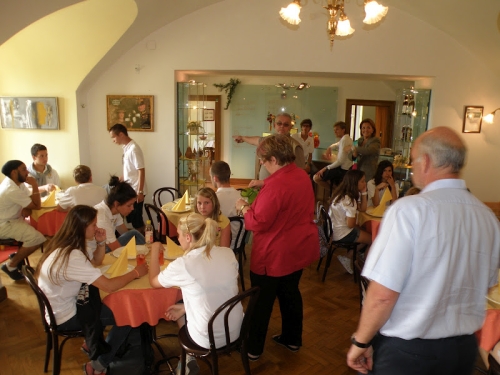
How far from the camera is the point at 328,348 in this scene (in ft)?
10.8

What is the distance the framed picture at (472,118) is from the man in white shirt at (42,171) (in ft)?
20.0

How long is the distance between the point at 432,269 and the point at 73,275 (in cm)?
200

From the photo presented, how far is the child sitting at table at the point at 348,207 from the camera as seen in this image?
425 cm

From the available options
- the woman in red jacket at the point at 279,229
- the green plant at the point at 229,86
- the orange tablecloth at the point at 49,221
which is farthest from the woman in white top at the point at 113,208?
the green plant at the point at 229,86

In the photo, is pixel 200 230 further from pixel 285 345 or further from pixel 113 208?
pixel 285 345

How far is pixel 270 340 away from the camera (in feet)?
11.1

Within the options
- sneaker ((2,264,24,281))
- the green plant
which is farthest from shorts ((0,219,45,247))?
the green plant

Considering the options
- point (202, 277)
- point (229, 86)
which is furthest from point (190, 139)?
point (202, 277)

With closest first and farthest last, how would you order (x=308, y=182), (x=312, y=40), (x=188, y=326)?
(x=188, y=326), (x=308, y=182), (x=312, y=40)

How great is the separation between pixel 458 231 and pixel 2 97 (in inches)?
262

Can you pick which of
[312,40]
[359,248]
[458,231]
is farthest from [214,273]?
[312,40]

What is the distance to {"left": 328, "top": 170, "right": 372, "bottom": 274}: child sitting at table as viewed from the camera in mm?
4250

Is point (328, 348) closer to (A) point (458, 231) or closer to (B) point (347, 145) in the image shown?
(A) point (458, 231)

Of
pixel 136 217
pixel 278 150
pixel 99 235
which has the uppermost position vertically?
pixel 278 150
